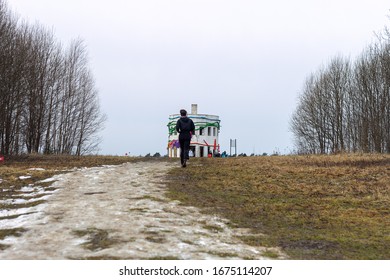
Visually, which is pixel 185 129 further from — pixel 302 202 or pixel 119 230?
pixel 119 230

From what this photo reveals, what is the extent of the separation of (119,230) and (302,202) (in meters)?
6.14

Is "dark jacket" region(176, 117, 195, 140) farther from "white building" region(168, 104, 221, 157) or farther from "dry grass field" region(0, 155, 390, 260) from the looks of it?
"white building" region(168, 104, 221, 157)

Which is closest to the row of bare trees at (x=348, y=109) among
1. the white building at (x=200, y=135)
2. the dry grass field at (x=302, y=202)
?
the white building at (x=200, y=135)

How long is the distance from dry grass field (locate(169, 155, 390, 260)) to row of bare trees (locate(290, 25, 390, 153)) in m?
23.0

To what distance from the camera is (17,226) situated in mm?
7914

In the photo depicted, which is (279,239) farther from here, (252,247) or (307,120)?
(307,120)

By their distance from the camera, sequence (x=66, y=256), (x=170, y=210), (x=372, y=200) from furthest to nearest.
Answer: (x=372, y=200), (x=170, y=210), (x=66, y=256)

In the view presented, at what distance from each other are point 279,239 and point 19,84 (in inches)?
819

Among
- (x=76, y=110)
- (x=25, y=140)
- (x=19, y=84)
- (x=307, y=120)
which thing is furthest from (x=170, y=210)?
(x=307, y=120)

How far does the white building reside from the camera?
41344 mm

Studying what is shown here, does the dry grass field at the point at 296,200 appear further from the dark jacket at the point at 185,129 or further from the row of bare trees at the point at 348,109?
the row of bare trees at the point at 348,109

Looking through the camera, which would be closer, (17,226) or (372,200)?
(17,226)

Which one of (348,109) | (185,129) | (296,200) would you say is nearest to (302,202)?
(296,200)
